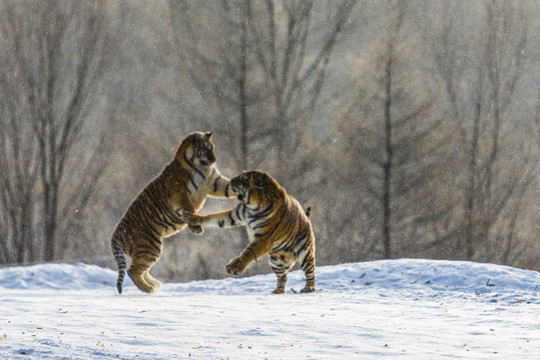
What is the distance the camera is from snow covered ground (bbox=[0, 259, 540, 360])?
495 centimetres

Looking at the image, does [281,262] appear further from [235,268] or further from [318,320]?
[318,320]

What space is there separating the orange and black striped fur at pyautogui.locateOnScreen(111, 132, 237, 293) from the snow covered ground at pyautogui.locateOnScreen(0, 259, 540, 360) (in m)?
0.56

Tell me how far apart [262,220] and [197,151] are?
1.06 meters

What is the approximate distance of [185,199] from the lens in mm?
7309

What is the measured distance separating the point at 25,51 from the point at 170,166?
8.24m

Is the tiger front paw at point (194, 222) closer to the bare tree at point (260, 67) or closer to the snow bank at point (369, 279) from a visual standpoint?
the snow bank at point (369, 279)

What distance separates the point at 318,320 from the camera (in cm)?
623

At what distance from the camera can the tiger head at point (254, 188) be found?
292 inches

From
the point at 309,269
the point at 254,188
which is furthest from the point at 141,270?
the point at 309,269

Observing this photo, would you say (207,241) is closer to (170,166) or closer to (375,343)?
(170,166)

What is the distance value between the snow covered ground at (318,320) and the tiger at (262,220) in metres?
0.55

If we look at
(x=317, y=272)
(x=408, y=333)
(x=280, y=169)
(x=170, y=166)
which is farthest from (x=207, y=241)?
(x=408, y=333)

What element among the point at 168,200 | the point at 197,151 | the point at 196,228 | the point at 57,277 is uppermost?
the point at 197,151

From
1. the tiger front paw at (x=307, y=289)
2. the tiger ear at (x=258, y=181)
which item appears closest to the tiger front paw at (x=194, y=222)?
the tiger ear at (x=258, y=181)
